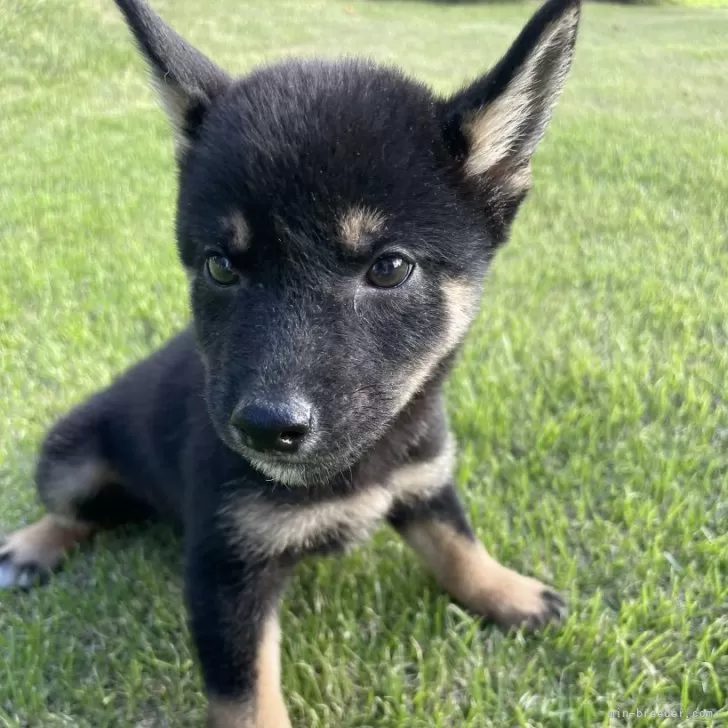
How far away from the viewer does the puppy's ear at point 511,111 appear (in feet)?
5.65

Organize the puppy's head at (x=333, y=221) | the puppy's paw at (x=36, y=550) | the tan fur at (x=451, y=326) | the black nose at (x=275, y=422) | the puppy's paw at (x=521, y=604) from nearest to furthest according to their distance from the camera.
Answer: the black nose at (x=275, y=422), the puppy's head at (x=333, y=221), the tan fur at (x=451, y=326), the puppy's paw at (x=521, y=604), the puppy's paw at (x=36, y=550)

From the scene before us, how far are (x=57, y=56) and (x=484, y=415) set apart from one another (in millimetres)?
8813

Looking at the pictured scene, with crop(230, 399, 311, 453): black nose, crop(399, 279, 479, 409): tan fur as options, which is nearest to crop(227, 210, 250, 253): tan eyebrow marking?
crop(230, 399, 311, 453): black nose

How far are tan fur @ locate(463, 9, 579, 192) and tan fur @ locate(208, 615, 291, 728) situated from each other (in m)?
1.41

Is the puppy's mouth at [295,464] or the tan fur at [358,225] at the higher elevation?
the tan fur at [358,225]

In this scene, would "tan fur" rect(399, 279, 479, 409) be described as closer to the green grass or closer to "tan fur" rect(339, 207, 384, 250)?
"tan fur" rect(339, 207, 384, 250)

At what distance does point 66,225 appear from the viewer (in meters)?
5.38

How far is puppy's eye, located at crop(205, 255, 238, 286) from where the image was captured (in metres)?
1.82

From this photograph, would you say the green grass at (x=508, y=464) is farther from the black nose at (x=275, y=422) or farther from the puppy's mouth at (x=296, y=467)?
the black nose at (x=275, y=422)

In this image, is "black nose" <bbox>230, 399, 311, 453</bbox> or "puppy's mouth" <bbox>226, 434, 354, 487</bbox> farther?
"puppy's mouth" <bbox>226, 434, 354, 487</bbox>

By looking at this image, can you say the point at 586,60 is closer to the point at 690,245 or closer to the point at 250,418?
the point at 690,245

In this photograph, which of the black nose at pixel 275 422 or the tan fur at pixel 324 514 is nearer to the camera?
the black nose at pixel 275 422

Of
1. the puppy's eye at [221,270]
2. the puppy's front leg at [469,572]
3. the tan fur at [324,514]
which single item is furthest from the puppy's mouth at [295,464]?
the puppy's front leg at [469,572]

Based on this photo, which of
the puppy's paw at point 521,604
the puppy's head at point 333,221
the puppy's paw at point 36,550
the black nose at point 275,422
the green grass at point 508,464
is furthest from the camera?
the puppy's paw at point 36,550
